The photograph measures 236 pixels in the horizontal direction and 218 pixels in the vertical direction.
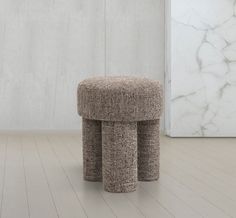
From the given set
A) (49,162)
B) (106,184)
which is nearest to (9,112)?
(49,162)

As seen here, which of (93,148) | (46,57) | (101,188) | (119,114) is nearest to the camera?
(119,114)

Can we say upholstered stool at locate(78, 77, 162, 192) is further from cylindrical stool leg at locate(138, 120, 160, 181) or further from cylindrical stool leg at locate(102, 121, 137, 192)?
cylindrical stool leg at locate(138, 120, 160, 181)

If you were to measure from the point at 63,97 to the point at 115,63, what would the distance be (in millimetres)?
476

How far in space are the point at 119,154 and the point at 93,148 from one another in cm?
27

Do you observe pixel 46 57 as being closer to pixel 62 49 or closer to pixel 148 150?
pixel 62 49

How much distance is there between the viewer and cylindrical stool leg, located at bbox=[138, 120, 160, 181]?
263cm

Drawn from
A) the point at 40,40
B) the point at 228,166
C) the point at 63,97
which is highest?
the point at 40,40

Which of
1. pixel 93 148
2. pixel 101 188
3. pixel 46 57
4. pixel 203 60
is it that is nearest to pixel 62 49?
pixel 46 57

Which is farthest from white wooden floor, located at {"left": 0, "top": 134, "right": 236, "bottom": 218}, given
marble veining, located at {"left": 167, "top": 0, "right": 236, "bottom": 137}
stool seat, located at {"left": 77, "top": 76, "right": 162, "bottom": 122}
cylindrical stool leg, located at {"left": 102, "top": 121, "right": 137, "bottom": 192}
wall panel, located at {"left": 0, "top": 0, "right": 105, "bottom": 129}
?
wall panel, located at {"left": 0, "top": 0, "right": 105, "bottom": 129}

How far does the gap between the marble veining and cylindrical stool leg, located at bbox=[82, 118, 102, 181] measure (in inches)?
66.4

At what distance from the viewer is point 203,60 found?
423 centimetres

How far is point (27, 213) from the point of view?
2053mm

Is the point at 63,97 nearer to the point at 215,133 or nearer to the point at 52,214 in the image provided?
the point at 215,133

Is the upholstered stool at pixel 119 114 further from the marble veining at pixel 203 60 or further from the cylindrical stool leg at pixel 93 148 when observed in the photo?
the marble veining at pixel 203 60
